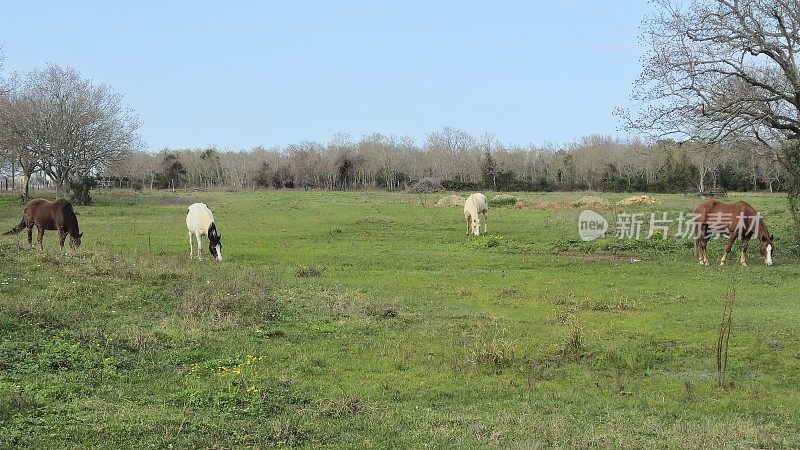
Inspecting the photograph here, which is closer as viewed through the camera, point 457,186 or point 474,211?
point 474,211

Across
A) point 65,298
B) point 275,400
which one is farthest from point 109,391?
point 65,298

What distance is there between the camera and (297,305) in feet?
42.2

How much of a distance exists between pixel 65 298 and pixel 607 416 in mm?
9231

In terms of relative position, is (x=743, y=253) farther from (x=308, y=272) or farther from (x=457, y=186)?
(x=457, y=186)

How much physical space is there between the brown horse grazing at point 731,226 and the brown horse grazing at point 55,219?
59.5 ft

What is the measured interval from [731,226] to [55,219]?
19.8 metres

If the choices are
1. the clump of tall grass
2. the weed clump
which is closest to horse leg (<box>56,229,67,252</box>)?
the weed clump

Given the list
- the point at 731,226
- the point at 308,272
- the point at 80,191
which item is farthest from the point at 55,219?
the point at 80,191

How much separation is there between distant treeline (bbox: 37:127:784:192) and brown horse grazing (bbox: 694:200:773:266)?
48.5 metres

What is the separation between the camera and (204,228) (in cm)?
2056

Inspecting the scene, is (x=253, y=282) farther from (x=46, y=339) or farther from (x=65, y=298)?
(x=46, y=339)

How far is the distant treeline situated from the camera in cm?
7088

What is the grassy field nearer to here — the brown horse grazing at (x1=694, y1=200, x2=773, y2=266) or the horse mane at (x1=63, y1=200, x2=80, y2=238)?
the brown horse grazing at (x1=694, y1=200, x2=773, y2=266)

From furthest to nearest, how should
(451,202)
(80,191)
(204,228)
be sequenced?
1. (80,191)
2. (451,202)
3. (204,228)
